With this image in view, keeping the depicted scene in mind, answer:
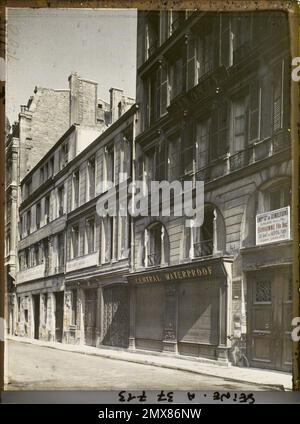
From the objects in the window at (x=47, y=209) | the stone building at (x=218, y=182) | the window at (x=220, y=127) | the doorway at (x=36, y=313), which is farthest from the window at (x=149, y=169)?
the doorway at (x=36, y=313)

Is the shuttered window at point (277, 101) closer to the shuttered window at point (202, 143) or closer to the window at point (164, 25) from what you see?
the shuttered window at point (202, 143)

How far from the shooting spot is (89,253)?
6133 millimetres

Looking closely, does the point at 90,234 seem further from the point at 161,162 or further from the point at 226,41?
the point at 226,41

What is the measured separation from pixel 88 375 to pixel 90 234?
147cm

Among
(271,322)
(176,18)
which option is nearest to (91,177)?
(176,18)

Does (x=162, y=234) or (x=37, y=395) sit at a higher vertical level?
(x=162, y=234)

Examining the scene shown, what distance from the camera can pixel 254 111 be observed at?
554 centimetres

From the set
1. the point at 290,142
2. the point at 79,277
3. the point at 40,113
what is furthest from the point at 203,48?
the point at 79,277

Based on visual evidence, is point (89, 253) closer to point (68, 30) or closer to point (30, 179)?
point (30, 179)

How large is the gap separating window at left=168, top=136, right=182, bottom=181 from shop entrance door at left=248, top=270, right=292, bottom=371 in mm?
1325

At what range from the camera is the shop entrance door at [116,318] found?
5703 mm

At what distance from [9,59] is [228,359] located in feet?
12.0
